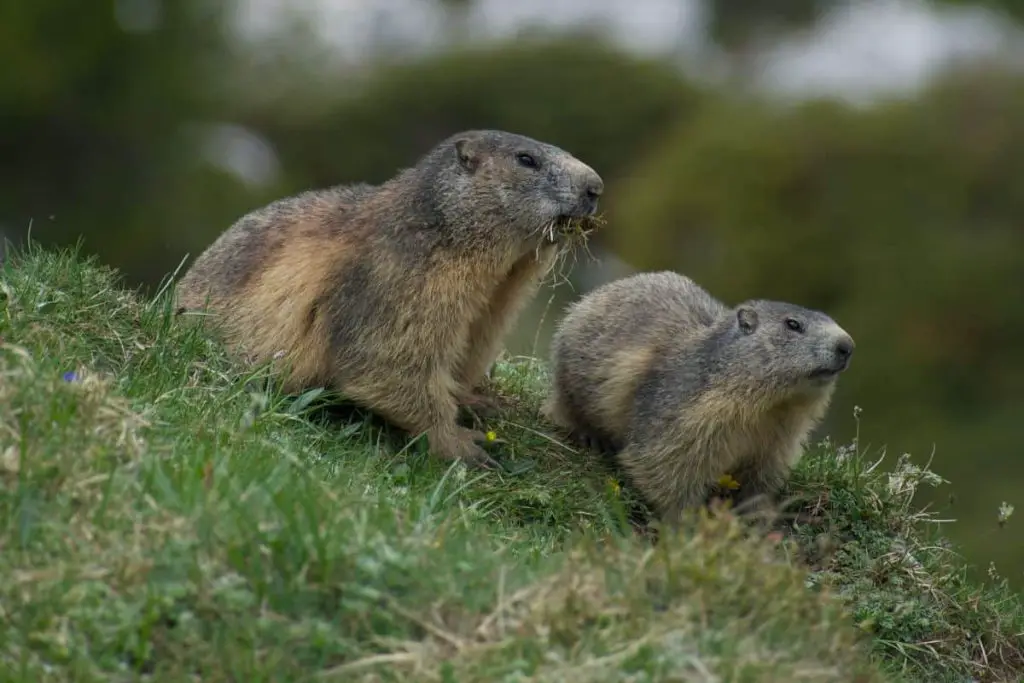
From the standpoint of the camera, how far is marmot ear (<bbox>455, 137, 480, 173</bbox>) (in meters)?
8.24

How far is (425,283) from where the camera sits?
8008 millimetres

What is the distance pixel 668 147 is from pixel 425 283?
14636 mm

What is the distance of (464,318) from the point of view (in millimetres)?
8078

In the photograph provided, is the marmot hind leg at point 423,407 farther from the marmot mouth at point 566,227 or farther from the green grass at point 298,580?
the green grass at point 298,580

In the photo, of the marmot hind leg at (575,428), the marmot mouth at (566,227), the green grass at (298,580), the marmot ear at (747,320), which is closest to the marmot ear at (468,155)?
the marmot mouth at (566,227)

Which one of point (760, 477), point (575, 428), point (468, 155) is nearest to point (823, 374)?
point (760, 477)

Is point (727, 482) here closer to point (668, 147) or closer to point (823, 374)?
point (823, 374)

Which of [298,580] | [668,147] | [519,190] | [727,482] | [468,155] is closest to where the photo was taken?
[298,580]

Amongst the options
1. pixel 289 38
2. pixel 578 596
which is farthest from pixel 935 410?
pixel 289 38

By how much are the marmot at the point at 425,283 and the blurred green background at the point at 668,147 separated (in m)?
3.31

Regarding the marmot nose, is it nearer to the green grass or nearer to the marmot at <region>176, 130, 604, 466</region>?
the marmot at <region>176, 130, 604, 466</region>

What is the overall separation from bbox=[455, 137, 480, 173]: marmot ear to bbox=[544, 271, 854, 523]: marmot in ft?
5.19

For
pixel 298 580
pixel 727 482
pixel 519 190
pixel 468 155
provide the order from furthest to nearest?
pixel 727 482 < pixel 468 155 < pixel 519 190 < pixel 298 580

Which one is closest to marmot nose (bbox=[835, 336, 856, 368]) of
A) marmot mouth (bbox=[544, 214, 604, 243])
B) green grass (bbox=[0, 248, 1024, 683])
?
marmot mouth (bbox=[544, 214, 604, 243])
